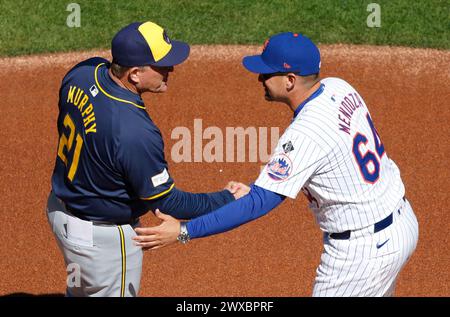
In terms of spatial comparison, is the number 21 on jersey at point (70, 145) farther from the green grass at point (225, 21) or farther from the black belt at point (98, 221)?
the green grass at point (225, 21)

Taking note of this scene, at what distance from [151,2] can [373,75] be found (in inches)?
131

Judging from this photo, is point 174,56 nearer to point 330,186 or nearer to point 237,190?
point 237,190

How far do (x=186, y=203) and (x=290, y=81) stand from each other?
1029 millimetres

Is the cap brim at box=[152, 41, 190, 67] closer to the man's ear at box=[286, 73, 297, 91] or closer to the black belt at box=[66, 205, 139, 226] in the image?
the man's ear at box=[286, 73, 297, 91]

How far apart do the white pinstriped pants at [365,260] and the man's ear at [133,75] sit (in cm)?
156

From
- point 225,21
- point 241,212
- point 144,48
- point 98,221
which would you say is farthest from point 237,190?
point 225,21

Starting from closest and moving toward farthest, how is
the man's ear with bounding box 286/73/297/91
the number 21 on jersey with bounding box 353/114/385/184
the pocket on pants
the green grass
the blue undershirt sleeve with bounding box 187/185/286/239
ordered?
1. the blue undershirt sleeve with bounding box 187/185/286/239
2. the number 21 on jersey with bounding box 353/114/385/184
3. the man's ear with bounding box 286/73/297/91
4. the pocket on pants
5. the green grass

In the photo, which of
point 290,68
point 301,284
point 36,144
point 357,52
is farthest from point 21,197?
point 357,52

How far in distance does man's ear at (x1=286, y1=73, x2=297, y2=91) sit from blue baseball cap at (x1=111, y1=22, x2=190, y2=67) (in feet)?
2.27

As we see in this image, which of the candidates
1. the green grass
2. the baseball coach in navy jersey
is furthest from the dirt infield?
the baseball coach in navy jersey

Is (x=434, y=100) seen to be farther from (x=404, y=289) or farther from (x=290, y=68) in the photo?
(x=290, y=68)

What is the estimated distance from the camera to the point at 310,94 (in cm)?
489

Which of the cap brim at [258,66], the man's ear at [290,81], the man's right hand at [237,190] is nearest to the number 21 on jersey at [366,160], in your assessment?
the man's ear at [290,81]

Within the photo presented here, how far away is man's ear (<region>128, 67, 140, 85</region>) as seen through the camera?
490 centimetres
